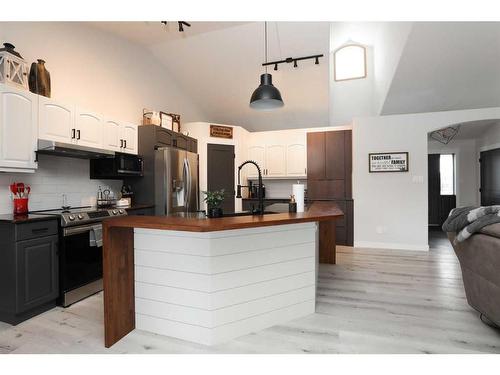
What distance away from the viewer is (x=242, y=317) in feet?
6.85

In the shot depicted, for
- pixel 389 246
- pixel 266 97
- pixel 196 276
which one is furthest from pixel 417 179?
pixel 196 276

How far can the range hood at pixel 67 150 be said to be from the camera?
2.80 meters

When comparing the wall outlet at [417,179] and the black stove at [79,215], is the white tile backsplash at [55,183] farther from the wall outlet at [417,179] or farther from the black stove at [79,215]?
the wall outlet at [417,179]

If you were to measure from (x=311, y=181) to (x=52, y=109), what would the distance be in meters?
4.37

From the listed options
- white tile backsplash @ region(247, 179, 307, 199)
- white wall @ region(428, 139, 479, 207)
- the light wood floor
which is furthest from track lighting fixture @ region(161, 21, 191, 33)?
white wall @ region(428, 139, 479, 207)

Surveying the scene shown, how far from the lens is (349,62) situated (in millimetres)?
6285

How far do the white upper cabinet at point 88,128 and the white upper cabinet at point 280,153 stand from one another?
3349 mm

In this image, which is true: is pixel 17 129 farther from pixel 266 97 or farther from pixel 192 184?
pixel 192 184

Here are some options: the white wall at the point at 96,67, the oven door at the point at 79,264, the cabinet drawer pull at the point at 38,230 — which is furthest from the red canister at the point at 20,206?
the white wall at the point at 96,67

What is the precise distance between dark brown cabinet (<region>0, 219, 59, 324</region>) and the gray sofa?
3.62 m

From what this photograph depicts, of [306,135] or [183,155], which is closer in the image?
[183,155]

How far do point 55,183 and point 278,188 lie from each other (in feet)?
14.1
